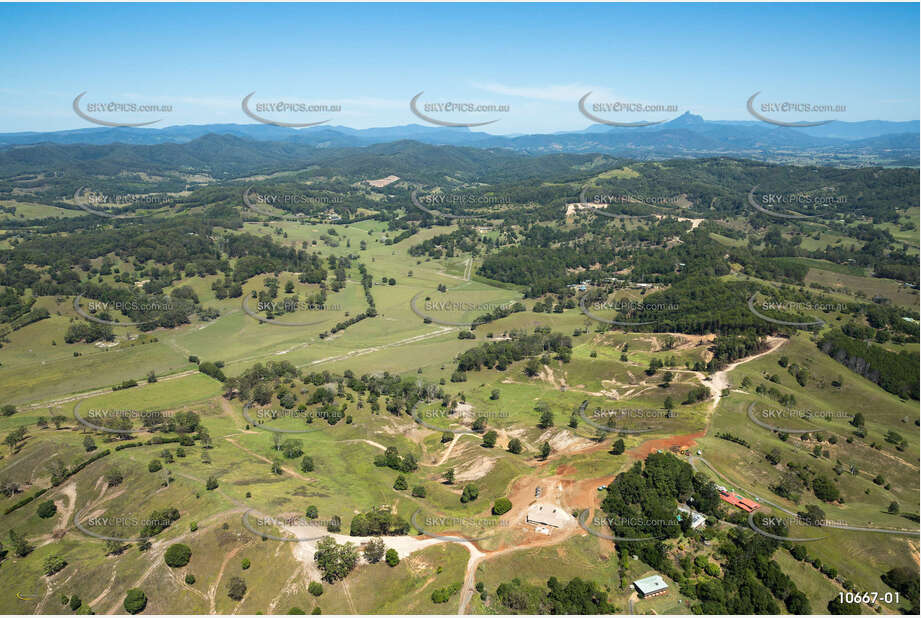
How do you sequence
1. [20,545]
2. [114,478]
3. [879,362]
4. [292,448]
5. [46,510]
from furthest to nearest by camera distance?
[879,362]
[292,448]
[114,478]
[46,510]
[20,545]

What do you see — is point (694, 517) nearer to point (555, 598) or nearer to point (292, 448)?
point (555, 598)

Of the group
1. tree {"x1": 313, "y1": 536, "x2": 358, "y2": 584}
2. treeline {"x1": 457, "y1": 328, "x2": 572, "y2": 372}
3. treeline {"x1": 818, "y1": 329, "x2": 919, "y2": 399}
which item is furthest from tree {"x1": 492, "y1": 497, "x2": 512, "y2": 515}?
treeline {"x1": 818, "y1": 329, "x2": 919, "y2": 399}

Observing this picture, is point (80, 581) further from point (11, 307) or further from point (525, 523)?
point (11, 307)

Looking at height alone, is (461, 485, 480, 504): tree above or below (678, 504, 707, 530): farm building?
below

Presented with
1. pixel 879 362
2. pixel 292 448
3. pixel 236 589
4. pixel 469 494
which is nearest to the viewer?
pixel 236 589

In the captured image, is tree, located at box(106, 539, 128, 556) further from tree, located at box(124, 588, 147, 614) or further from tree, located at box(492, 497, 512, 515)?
tree, located at box(492, 497, 512, 515)

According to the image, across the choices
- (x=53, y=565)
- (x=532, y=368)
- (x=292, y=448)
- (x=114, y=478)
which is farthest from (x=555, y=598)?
(x=532, y=368)

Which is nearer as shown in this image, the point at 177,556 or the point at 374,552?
the point at 177,556

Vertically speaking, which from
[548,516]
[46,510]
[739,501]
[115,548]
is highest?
[115,548]

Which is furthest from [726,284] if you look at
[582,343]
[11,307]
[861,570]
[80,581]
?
[11,307]
